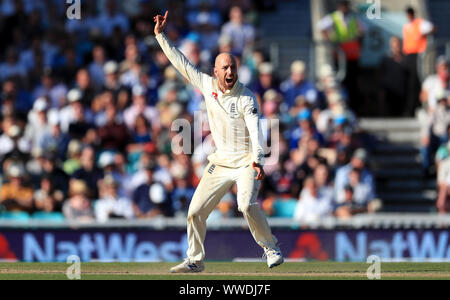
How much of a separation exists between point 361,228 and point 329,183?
150 cm

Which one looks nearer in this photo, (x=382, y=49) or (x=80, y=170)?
(x=80, y=170)

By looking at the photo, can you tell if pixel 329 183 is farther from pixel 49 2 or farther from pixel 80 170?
pixel 49 2

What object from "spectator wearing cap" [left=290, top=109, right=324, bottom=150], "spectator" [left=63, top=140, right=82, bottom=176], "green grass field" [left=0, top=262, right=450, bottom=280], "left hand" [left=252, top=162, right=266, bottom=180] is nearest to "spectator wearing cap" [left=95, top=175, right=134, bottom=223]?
"spectator" [left=63, top=140, right=82, bottom=176]

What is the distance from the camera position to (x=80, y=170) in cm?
1800

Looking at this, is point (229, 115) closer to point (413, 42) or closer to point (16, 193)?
point (16, 193)

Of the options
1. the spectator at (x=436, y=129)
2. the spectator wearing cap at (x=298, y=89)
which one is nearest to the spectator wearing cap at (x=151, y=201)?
the spectator wearing cap at (x=298, y=89)

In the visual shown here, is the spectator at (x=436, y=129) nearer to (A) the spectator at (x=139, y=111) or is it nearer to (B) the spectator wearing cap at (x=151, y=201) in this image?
(A) the spectator at (x=139, y=111)

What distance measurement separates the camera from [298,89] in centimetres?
1944

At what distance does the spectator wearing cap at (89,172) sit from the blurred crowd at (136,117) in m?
0.02

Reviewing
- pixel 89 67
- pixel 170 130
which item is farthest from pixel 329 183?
pixel 89 67

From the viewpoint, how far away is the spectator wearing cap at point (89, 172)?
703 inches

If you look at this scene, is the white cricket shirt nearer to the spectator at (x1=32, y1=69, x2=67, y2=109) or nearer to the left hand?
the left hand

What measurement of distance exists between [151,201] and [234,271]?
483 centimetres
